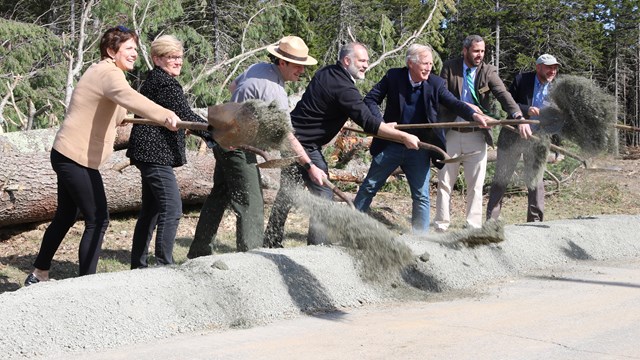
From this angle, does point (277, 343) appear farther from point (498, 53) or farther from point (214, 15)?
point (498, 53)

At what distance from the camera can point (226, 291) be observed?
5.17m

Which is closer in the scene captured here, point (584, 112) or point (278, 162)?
point (278, 162)

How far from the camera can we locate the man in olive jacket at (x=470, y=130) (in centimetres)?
834

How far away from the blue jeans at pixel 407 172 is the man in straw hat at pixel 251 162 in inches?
51.6

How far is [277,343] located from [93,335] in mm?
971

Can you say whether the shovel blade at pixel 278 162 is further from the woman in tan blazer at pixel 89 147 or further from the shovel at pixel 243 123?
the woman in tan blazer at pixel 89 147

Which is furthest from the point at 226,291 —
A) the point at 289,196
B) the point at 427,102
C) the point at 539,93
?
the point at 539,93

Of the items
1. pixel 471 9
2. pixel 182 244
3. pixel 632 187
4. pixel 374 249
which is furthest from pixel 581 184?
pixel 471 9

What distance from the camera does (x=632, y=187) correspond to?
48.6 ft

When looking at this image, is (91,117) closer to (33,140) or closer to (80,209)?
(80,209)

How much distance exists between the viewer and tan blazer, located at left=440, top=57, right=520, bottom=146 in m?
8.28

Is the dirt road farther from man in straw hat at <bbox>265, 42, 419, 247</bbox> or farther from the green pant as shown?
man in straw hat at <bbox>265, 42, 419, 247</bbox>

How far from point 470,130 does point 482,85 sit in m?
0.50

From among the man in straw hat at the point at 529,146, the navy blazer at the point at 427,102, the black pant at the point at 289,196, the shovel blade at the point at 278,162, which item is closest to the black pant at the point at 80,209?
the shovel blade at the point at 278,162
